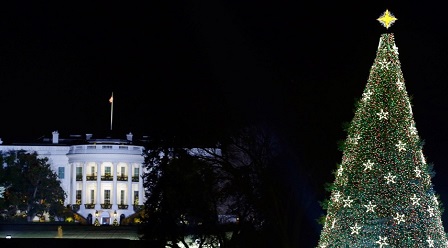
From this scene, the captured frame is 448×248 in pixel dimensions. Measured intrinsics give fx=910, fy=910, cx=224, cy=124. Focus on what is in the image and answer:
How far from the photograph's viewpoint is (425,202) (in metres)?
17.9

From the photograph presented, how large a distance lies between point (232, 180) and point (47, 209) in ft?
197

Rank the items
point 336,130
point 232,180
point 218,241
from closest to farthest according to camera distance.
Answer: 1. point 336,130
2. point 232,180
3. point 218,241

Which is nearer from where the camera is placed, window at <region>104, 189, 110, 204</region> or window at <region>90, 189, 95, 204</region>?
window at <region>90, 189, 95, 204</region>

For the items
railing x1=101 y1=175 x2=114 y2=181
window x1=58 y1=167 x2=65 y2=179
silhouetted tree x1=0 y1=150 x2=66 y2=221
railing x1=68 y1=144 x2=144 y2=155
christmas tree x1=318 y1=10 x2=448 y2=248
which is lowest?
christmas tree x1=318 y1=10 x2=448 y2=248

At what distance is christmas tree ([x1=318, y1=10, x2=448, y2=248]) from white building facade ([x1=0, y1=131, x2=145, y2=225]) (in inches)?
3644

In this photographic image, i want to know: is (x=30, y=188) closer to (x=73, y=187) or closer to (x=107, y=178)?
(x=73, y=187)

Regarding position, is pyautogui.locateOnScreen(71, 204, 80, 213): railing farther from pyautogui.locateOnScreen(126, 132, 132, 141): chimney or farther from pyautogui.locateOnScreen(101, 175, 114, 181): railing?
pyautogui.locateOnScreen(126, 132, 132, 141): chimney

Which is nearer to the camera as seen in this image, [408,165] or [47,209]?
[408,165]

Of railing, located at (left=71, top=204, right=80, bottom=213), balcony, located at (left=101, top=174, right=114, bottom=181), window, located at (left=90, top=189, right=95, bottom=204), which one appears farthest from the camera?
balcony, located at (left=101, top=174, right=114, bottom=181)

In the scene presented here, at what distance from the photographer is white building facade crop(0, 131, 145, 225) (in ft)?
363

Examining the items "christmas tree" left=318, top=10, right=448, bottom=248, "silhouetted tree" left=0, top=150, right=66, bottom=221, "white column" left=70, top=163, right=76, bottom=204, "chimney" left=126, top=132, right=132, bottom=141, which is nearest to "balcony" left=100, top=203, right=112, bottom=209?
"white column" left=70, top=163, right=76, bottom=204

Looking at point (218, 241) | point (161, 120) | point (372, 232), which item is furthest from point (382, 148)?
point (218, 241)

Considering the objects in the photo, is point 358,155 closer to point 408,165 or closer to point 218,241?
point 408,165

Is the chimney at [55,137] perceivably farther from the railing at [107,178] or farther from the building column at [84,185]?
the railing at [107,178]
